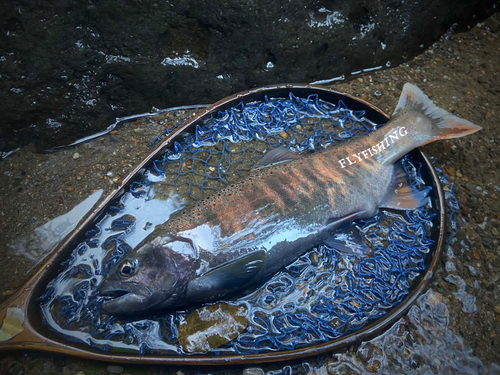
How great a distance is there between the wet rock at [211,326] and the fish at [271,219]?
10 centimetres

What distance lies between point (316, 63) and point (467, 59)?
2164 millimetres

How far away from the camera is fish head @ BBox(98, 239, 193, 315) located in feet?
7.77

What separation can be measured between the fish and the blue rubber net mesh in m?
0.16

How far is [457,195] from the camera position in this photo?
3.40 m

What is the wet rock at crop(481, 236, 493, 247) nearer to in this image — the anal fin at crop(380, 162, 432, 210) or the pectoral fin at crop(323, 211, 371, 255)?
the anal fin at crop(380, 162, 432, 210)

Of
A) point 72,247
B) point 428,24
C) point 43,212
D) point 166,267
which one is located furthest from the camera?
point 428,24

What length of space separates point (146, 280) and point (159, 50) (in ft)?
7.61

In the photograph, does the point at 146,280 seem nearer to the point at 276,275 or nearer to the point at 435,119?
the point at 276,275

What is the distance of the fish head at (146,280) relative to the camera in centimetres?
237

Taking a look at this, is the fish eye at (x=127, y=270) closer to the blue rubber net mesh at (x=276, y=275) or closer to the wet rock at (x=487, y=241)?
the blue rubber net mesh at (x=276, y=275)

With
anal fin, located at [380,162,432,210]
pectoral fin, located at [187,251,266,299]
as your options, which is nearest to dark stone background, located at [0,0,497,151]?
anal fin, located at [380,162,432,210]

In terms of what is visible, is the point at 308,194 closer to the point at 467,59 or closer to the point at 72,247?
the point at 72,247

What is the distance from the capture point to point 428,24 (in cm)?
429

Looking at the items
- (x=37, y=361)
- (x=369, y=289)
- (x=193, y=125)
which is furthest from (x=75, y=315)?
(x=369, y=289)
